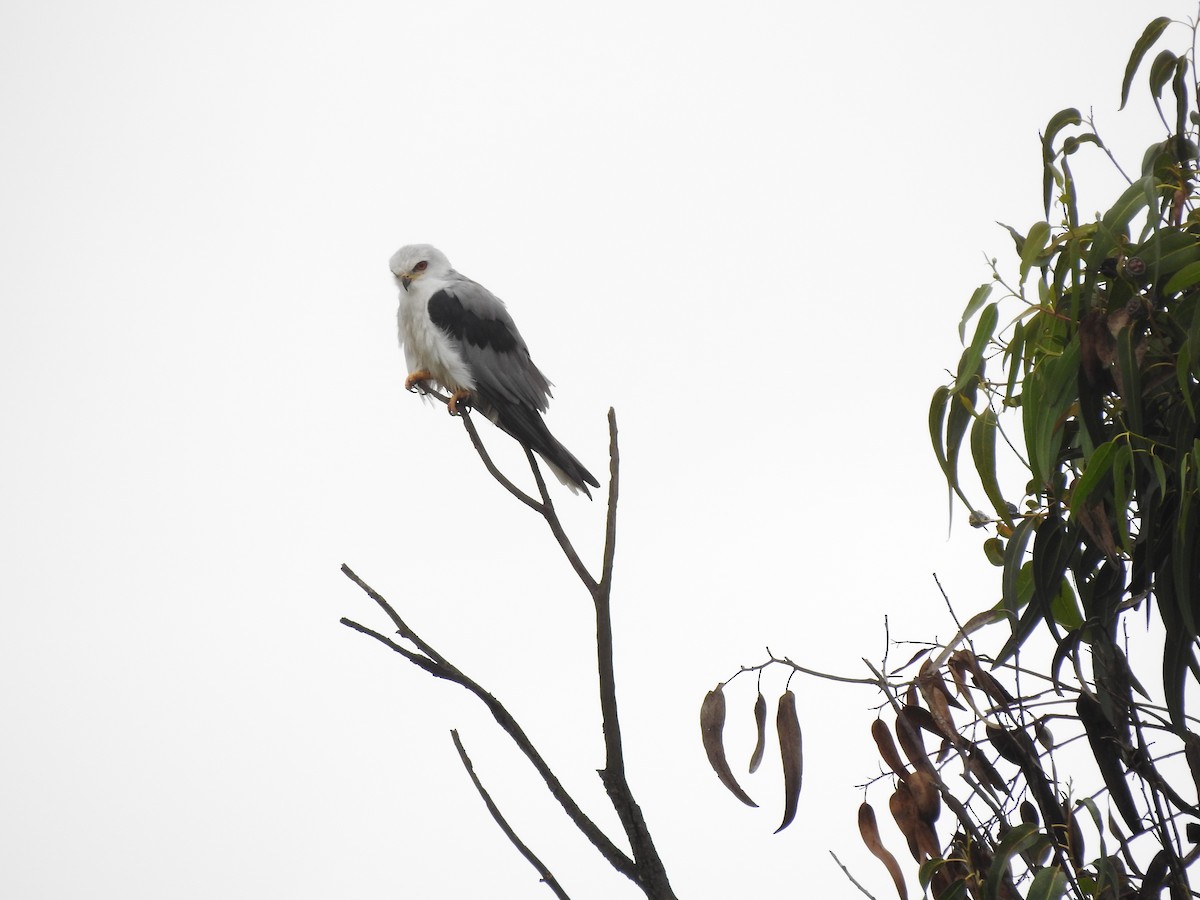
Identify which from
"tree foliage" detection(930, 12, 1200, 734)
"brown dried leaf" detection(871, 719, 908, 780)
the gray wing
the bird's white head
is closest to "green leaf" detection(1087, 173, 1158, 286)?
"tree foliage" detection(930, 12, 1200, 734)

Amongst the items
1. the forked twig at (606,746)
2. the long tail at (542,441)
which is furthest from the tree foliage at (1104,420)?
the long tail at (542,441)

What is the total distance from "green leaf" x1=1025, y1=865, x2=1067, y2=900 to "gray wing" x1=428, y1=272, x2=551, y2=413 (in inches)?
160

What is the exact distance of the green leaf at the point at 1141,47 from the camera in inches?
94.0

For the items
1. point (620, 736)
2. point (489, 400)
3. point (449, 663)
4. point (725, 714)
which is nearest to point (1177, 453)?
point (725, 714)

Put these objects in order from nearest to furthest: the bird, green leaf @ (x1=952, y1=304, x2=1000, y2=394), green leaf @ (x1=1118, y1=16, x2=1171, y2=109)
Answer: green leaf @ (x1=952, y1=304, x2=1000, y2=394) → green leaf @ (x1=1118, y1=16, x2=1171, y2=109) → the bird

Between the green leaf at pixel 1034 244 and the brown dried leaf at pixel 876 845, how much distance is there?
38.4 inches

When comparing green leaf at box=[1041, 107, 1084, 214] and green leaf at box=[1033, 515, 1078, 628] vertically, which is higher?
green leaf at box=[1041, 107, 1084, 214]

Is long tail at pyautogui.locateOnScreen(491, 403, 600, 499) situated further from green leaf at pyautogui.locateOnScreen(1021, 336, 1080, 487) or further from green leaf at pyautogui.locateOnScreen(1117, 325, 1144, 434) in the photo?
green leaf at pyautogui.locateOnScreen(1117, 325, 1144, 434)

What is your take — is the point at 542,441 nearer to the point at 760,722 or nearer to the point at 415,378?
the point at 415,378

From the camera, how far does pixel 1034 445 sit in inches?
83.3

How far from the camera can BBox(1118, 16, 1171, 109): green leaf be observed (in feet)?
7.84

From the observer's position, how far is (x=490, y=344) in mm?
5707

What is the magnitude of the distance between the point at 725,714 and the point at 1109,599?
739 mm

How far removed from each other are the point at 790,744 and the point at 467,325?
4092mm
